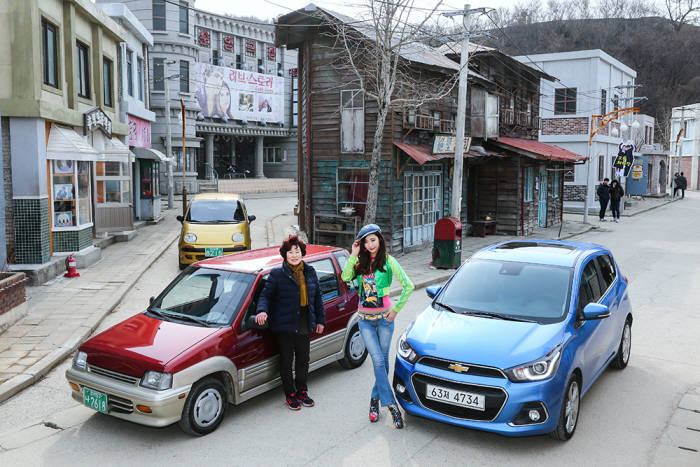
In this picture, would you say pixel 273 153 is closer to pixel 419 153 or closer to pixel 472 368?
Result: pixel 419 153

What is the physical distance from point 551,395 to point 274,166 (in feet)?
171

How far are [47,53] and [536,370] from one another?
13.6m

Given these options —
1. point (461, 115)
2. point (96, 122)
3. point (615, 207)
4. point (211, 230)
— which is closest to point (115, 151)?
point (96, 122)

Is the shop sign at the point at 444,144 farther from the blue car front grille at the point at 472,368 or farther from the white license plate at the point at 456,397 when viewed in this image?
the white license plate at the point at 456,397

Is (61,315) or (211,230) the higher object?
(211,230)

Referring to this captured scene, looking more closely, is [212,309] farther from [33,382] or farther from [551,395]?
[551,395]

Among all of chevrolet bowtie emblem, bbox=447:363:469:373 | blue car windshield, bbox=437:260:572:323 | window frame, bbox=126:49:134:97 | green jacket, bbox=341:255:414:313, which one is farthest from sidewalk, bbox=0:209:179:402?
window frame, bbox=126:49:134:97

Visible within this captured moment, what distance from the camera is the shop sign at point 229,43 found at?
4834 cm

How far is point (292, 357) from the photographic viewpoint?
21.0 ft

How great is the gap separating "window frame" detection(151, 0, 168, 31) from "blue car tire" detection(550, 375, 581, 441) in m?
36.4

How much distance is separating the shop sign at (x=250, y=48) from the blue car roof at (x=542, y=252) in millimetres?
46480

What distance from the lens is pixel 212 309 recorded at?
6.44m

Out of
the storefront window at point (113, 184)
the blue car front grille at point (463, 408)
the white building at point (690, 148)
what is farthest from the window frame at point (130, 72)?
the white building at point (690, 148)

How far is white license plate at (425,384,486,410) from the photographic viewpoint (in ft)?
17.5
